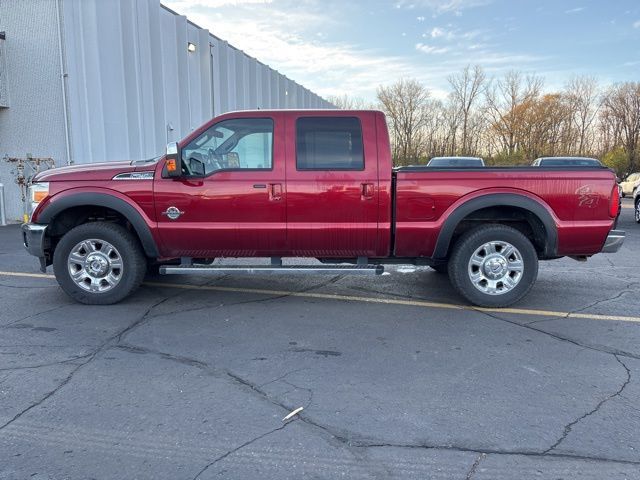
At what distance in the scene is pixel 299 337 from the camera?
14.5ft

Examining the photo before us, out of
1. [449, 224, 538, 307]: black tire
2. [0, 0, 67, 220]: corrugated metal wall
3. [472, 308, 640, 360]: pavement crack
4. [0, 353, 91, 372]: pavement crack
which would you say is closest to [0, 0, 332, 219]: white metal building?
[0, 0, 67, 220]: corrugated metal wall

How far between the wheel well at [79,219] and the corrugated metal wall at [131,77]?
9147 millimetres

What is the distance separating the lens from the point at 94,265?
527 cm

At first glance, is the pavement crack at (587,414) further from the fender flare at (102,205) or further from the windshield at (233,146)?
the fender flare at (102,205)

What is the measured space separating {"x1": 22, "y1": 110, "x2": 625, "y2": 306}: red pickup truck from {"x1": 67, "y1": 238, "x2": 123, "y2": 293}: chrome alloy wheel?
0.01 metres

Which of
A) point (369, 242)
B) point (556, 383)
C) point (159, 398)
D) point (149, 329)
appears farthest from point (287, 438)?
point (369, 242)

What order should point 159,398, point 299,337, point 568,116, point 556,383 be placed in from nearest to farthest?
point 159,398, point 556,383, point 299,337, point 568,116

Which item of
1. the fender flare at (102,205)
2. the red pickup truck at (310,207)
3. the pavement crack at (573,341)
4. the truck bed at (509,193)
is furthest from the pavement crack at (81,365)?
the pavement crack at (573,341)

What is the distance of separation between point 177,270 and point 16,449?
2.74 metres

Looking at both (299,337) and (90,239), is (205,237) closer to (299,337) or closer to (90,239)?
(90,239)

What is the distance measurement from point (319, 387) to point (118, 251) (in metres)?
3.01

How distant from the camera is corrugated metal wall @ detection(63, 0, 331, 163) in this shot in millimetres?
13219

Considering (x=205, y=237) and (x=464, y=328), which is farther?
(x=205, y=237)

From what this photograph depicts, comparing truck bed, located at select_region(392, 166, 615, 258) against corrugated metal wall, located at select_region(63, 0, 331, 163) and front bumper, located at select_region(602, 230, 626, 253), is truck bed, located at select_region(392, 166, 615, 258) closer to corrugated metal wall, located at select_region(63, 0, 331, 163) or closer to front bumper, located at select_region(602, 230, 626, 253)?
front bumper, located at select_region(602, 230, 626, 253)
